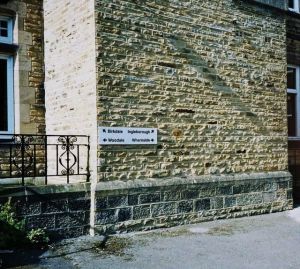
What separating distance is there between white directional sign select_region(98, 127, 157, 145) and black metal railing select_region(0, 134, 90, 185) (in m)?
0.34

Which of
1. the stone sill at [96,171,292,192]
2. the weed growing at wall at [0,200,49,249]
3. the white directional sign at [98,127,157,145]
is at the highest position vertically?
the white directional sign at [98,127,157,145]

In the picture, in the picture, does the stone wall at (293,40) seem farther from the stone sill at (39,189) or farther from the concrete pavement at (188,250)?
the stone sill at (39,189)

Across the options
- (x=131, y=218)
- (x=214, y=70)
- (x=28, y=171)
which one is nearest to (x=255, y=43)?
(x=214, y=70)

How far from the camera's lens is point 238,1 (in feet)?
30.5

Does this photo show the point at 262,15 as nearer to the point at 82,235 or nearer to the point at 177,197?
the point at 177,197

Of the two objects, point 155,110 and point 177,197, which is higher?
point 155,110

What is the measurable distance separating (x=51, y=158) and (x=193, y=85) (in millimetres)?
3204

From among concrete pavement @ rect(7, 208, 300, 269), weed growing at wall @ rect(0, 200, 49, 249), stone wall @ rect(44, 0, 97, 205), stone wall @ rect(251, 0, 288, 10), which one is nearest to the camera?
concrete pavement @ rect(7, 208, 300, 269)

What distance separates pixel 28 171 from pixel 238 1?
586 cm

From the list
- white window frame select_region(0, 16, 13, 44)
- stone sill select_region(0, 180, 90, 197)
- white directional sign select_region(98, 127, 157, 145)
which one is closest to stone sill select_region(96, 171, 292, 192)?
stone sill select_region(0, 180, 90, 197)

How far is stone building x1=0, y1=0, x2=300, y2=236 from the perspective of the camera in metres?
7.06

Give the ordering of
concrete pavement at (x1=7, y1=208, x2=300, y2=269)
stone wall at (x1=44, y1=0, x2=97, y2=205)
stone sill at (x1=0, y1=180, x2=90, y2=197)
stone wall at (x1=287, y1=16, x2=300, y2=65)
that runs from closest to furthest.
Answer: concrete pavement at (x1=7, y1=208, x2=300, y2=269)
stone sill at (x1=0, y1=180, x2=90, y2=197)
stone wall at (x1=44, y1=0, x2=97, y2=205)
stone wall at (x1=287, y1=16, x2=300, y2=65)

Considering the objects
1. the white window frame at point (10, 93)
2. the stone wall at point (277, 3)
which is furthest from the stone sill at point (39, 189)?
the stone wall at point (277, 3)

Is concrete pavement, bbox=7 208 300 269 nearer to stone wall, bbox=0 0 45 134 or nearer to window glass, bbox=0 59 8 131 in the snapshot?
stone wall, bbox=0 0 45 134
